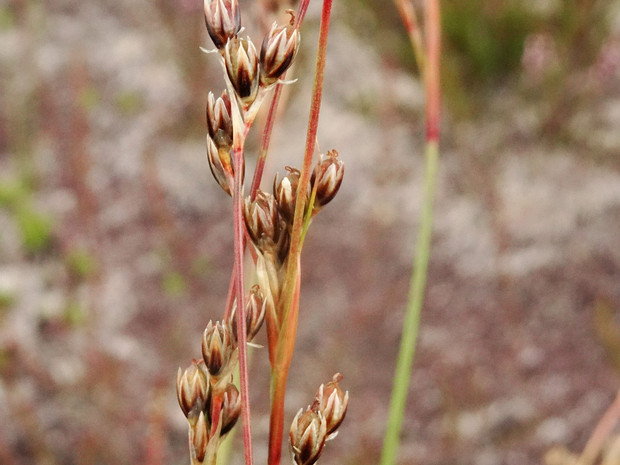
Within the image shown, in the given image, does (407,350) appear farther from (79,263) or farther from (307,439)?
(79,263)

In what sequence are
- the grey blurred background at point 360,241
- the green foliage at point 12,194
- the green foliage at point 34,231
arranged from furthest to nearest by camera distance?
the green foliage at point 12,194 < the green foliage at point 34,231 < the grey blurred background at point 360,241

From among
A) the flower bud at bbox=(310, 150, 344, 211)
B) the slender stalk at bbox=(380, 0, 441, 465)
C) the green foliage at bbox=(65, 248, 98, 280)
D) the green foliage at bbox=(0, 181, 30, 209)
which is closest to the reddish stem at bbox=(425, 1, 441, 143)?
the slender stalk at bbox=(380, 0, 441, 465)

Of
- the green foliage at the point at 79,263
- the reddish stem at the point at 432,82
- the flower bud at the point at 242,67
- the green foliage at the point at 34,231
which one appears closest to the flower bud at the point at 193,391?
the flower bud at the point at 242,67

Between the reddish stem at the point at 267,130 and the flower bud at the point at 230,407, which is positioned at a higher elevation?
the reddish stem at the point at 267,130

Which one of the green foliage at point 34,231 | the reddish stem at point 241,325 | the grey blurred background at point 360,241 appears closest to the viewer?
the reddish stem at point 241,325

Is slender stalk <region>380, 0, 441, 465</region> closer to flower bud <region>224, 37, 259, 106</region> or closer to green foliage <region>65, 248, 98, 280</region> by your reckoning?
flower bud <region>224, 37, 259, 106</region>

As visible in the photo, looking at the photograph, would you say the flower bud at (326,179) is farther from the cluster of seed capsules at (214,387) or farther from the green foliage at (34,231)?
the green foliage at (34,231)

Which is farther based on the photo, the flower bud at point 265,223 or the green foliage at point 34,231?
the green foliage at point 34,231

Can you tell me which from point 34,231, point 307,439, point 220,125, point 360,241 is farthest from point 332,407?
point 34,231
